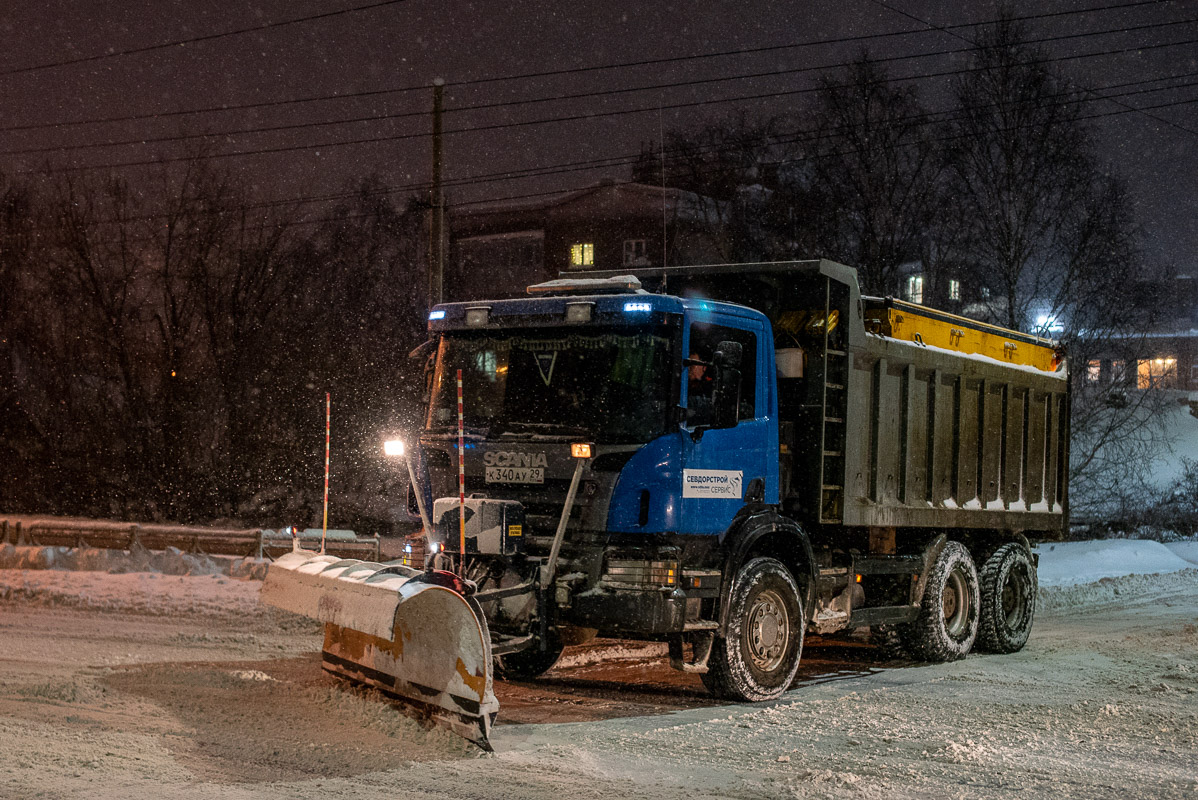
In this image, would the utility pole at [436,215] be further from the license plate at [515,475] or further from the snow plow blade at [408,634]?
the snow plow blade at [408,634]

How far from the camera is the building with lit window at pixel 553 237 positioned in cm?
5112

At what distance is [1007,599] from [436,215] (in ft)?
32.1

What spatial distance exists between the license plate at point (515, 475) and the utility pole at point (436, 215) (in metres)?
8.34

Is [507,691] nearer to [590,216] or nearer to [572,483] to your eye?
[572,483]

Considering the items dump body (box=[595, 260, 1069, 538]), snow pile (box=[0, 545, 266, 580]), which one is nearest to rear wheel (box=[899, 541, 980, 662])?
dump body (box=[595, 260, 1069, 538])

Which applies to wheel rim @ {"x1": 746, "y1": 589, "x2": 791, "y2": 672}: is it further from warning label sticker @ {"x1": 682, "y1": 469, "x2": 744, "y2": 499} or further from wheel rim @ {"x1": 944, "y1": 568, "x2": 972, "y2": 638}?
wheel rim @ {"x1": 944, "y1": 568, "x2": 972, "y2": 638}

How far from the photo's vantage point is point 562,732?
24.4 ft

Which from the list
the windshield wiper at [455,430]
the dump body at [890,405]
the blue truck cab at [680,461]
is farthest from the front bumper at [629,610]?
the dump body at [890,405]

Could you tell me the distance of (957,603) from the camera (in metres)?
12.0

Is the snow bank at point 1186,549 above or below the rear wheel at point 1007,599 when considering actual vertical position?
below

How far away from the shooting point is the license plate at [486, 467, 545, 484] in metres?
8.34

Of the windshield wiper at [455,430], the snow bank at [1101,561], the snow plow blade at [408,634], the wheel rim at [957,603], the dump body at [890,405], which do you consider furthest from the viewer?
the snow bank at [1101,561]

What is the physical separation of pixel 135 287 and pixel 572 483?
28.5 meters

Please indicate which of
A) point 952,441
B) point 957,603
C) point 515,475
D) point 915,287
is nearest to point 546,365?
point 515,475
